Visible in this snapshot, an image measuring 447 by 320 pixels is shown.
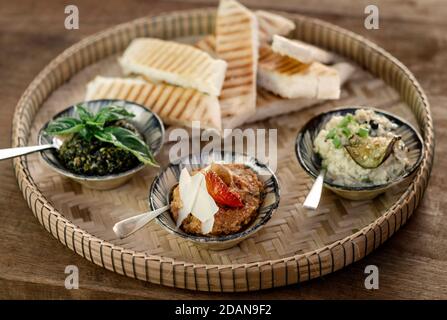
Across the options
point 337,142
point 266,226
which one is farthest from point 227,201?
point 337,142

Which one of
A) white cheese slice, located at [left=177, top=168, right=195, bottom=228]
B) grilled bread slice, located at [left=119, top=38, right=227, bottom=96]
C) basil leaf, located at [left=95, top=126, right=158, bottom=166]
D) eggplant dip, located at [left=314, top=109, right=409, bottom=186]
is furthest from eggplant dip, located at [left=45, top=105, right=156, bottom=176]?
eggplant dip, located at [left=314, top=109, right=409, bottom=186]

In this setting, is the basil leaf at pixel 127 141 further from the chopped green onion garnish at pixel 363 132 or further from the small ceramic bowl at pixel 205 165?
the chopped green onion garnish at pixel 363 132

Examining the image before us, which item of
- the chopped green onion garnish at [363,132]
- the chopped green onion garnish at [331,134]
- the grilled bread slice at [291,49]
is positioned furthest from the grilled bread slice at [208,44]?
the chopped green onion garnish at [363,132]

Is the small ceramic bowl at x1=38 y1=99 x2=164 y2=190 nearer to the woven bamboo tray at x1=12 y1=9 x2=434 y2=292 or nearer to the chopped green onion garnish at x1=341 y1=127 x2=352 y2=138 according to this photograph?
the woven bamboo tray at x1=12 y1=9 x2=434 y2=292

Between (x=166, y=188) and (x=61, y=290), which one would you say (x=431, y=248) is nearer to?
(x=166, y=188)

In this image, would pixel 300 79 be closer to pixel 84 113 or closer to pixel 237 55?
pixel 237 55
